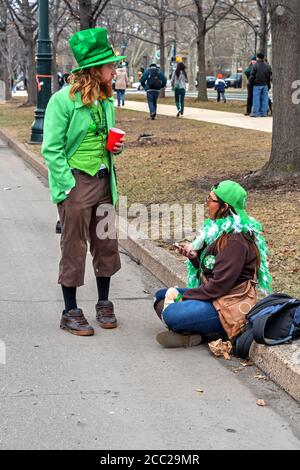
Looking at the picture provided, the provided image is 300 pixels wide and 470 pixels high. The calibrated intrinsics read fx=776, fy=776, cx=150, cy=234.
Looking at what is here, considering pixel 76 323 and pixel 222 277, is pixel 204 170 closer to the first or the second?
pixel 76 323

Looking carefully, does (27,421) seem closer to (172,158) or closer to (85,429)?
(85,429)

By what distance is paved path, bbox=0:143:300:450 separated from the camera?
3.81 m

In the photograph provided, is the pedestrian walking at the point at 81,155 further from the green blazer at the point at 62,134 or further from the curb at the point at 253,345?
the curb at the point at 253,345

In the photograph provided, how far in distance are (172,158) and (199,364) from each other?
9.08 metres

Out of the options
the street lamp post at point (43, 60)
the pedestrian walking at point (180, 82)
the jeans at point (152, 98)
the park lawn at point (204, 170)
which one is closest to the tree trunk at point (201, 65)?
the pedestrian walking at point (180, 82)

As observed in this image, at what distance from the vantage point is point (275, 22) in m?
10.0

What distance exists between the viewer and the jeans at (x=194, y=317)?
498 cm

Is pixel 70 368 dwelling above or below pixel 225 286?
below

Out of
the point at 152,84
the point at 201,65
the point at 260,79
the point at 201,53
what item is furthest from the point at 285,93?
the point at 201,53

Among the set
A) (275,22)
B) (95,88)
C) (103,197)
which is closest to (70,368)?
(103,197)

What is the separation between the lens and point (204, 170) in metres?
11.9

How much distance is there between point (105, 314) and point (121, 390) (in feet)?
4.09

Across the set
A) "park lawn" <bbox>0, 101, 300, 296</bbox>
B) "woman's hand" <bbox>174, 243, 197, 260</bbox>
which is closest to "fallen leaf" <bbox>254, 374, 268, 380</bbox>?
"woman's hand" <bbox>174, 243, 197, 260</bbox>
